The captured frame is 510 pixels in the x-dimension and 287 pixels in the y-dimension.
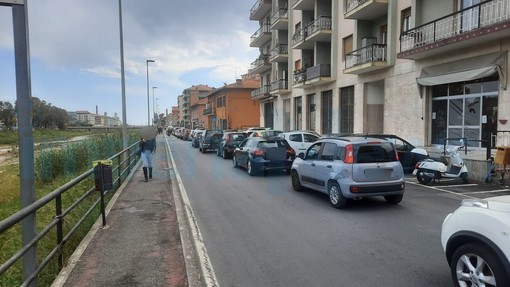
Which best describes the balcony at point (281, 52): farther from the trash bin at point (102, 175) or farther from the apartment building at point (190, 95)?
the apartment building at point (190, 95)

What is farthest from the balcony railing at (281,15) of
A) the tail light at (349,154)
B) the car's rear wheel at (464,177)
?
the tail light at (349,154)

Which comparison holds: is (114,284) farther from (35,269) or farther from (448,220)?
(448,220)

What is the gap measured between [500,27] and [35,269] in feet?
46.2

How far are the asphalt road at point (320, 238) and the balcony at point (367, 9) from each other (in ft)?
41.3

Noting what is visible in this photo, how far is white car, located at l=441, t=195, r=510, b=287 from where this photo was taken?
10.5 feet

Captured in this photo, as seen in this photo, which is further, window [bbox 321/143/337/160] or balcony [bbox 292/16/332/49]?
balcony [bbox 292/16/332/49]

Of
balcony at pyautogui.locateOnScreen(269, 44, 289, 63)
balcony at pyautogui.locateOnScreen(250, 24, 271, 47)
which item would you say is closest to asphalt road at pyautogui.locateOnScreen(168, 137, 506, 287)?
balcony at pyautogui.locateOnScreen(269, 44, 289, 63)

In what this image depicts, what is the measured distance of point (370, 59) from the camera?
20125 mm

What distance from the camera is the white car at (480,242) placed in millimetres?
3186

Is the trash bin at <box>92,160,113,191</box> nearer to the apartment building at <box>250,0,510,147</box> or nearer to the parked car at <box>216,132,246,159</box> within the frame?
the apartment building at <box>250,0,510,147</box>

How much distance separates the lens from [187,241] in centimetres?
575

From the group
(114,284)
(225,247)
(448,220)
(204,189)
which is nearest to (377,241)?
(448,220)

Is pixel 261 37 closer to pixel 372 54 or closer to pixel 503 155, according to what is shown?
pixel 372 54

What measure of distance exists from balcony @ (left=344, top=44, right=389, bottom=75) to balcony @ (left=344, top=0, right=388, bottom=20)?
80.1 inches
